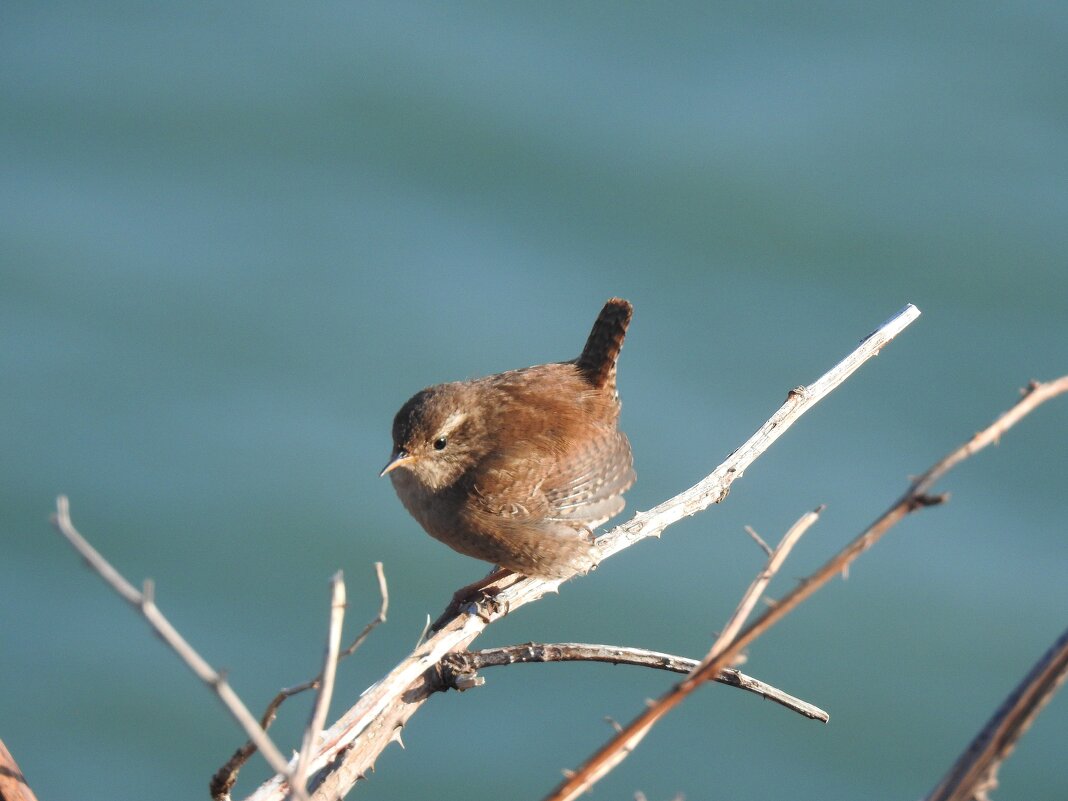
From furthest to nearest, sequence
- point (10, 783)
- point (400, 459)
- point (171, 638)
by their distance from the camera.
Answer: point (400, 459) < point (10, 783) < point (171, 638)

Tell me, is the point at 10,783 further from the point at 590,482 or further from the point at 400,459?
the point at 590,482

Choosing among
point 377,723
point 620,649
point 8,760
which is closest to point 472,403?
point 620,649

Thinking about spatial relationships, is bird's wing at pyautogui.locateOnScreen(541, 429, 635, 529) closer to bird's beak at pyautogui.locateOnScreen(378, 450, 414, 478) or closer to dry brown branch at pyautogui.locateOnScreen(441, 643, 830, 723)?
bird's beak at pyautogui.locateOnScreen(378, 450, 414, 478)

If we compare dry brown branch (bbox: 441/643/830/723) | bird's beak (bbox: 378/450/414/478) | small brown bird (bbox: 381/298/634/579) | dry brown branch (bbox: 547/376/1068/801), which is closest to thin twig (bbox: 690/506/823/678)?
dry brown branch (bbox: 547/376/1068/801)

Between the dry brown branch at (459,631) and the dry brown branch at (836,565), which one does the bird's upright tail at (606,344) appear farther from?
the dry brown branch at (836,565)

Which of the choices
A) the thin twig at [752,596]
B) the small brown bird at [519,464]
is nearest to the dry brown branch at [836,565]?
the thin twig at [752,596]

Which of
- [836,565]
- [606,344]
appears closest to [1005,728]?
[836,565]
